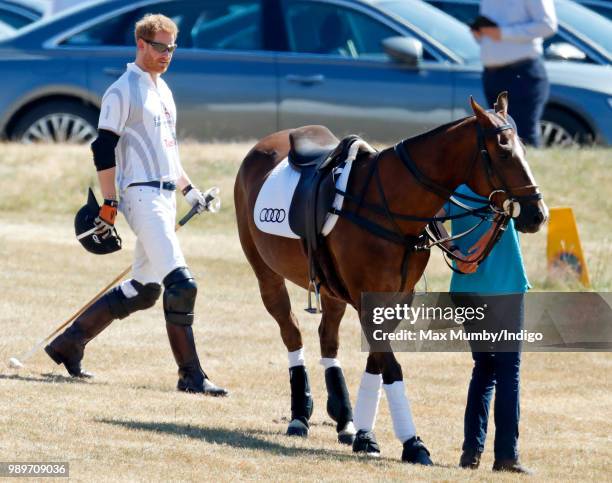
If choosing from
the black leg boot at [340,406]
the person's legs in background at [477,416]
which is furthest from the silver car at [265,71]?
the person's legs in background at [477,416]

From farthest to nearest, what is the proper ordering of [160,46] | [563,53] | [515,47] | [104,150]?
1. [563,53]
2. [515,47]
3. [160,46]
4. [104,150]

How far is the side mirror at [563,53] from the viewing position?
16.8 m

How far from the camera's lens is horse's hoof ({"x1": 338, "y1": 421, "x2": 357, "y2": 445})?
361 inches

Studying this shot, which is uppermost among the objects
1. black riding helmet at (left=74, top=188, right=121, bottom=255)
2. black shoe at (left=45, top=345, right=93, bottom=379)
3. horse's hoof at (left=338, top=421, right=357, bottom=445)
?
black riding helmet at (left=74, top=188, right=121, bottom=255)

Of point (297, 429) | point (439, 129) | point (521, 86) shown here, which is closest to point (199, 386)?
point (297, 429)

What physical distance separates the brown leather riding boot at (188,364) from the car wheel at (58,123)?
6.70 m

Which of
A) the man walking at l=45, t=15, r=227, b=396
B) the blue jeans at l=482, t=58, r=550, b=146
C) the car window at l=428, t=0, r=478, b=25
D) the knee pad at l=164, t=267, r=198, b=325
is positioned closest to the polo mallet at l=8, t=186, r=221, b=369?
the man walking at l=45, t=15, r=227, b=396

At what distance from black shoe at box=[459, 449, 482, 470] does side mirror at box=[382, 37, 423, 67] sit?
25.4ft

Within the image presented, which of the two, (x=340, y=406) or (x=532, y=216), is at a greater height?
(x=532, y=216)

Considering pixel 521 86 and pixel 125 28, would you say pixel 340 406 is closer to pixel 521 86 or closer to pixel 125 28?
pixel 521 86

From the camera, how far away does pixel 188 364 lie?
990 cm

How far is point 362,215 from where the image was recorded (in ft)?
27.8

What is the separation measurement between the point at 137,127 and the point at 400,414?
7.80ft

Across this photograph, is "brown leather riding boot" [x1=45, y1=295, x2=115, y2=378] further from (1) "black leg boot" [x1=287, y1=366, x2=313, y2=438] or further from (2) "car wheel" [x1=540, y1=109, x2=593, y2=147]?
(2) "car wheel" [x1=540, y1=109, x2=593, y2=147]
